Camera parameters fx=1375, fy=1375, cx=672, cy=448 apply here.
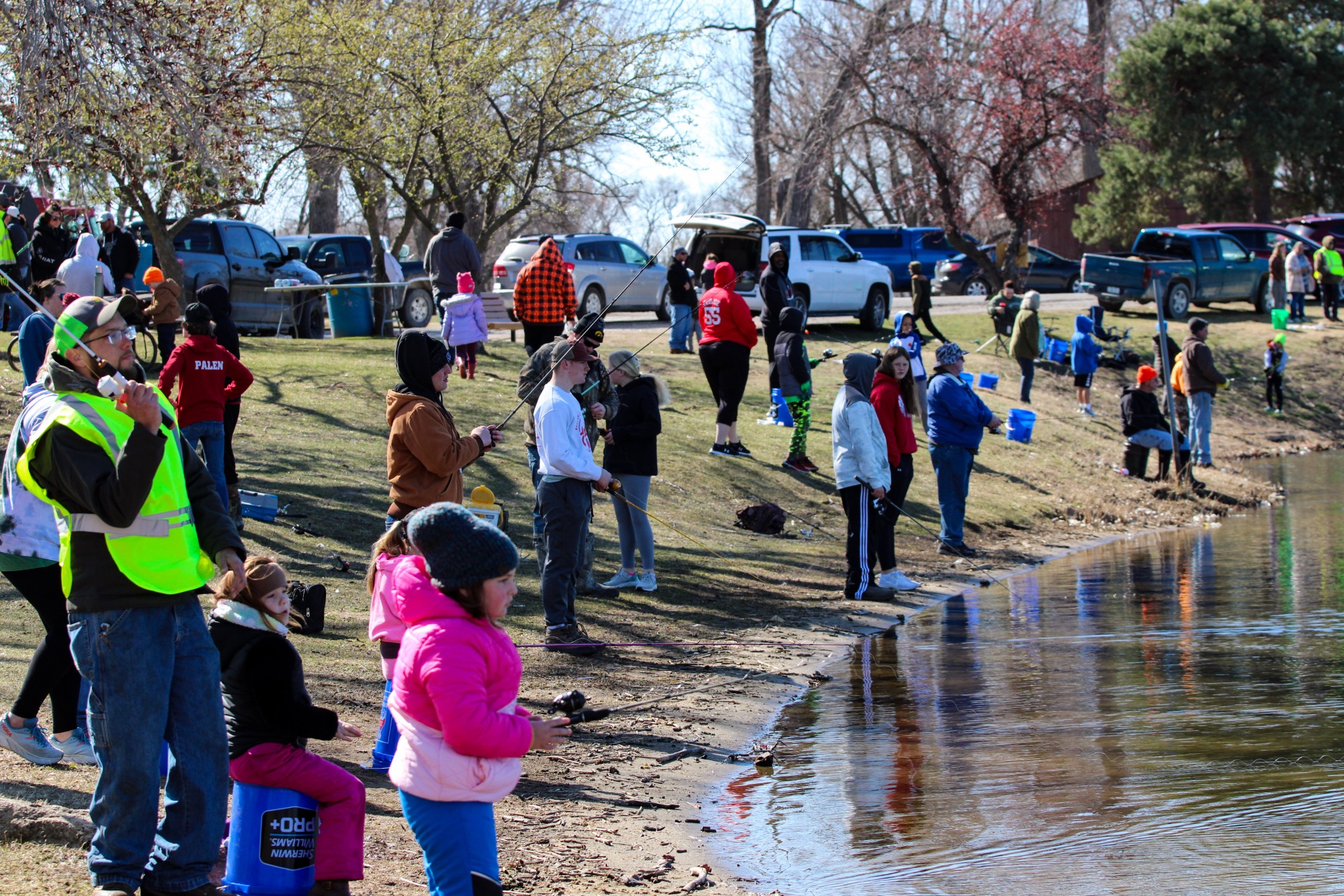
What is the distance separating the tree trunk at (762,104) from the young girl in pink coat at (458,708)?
32719mm

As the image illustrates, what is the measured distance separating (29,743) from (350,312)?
16335mm

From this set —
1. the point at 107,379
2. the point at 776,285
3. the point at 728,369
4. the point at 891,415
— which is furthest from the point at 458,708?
the point at 776,285

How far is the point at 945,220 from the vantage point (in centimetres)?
3109

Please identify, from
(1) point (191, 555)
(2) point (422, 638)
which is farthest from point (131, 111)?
(2) point (422, 638)

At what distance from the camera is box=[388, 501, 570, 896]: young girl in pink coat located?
11.5ft

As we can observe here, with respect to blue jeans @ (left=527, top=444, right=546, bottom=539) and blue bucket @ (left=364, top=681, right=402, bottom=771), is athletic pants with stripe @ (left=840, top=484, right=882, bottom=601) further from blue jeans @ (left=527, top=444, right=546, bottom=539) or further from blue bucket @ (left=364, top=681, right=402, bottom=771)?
blue bucket @ (left=364, top=681, right=402, bottom=771)

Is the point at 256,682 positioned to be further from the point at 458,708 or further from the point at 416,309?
the point at 416,309

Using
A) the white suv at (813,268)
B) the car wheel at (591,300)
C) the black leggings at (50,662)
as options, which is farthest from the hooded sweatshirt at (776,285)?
the black leggings at (50,662)

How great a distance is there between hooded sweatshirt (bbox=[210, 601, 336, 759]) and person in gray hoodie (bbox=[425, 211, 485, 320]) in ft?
38.7

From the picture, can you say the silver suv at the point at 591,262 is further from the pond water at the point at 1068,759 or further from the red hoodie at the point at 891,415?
the pond water at the point at 1068,759

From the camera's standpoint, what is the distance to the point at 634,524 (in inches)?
390

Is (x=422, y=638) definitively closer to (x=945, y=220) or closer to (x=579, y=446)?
(x=579, y=446)

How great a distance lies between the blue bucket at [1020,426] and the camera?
59.1 feet

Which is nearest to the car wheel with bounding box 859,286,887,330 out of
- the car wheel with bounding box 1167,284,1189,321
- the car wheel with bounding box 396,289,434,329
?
the car wheel with bounding box 1167,284,1189,321
